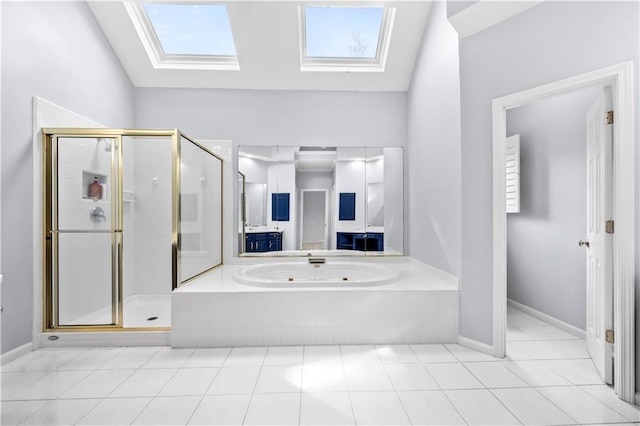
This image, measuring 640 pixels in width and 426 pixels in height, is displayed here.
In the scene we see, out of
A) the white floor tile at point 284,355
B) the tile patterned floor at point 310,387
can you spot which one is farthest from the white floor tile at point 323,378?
the white floor tile at point 284,355

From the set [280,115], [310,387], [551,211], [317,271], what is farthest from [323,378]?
[280,115]

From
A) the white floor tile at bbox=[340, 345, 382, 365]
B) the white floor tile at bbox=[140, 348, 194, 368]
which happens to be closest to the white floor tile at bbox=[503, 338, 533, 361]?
the white floor tile at bbox=[340, 345, 382, 365]

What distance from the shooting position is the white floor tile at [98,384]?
68.1 inches

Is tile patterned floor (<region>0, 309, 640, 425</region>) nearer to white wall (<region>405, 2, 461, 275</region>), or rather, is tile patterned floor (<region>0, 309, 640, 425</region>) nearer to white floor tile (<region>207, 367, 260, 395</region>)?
white floor tile (<region>207, 367, 260, 395</region>)

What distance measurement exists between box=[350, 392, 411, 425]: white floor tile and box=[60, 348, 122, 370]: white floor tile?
5.68ft

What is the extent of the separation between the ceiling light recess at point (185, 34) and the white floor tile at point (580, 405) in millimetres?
3793

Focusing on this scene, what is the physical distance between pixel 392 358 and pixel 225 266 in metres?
2.07

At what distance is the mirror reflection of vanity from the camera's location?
355 cm

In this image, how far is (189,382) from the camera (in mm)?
1852

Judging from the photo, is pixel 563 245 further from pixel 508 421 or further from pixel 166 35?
pixel 166 35

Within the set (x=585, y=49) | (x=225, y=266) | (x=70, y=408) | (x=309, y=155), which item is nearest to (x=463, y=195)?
(x=585, y=49)

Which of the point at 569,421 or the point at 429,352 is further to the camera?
the point at 429,352

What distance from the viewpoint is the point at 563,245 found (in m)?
2.70

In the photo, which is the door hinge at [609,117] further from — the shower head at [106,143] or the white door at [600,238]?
the shower head at [106,143]
